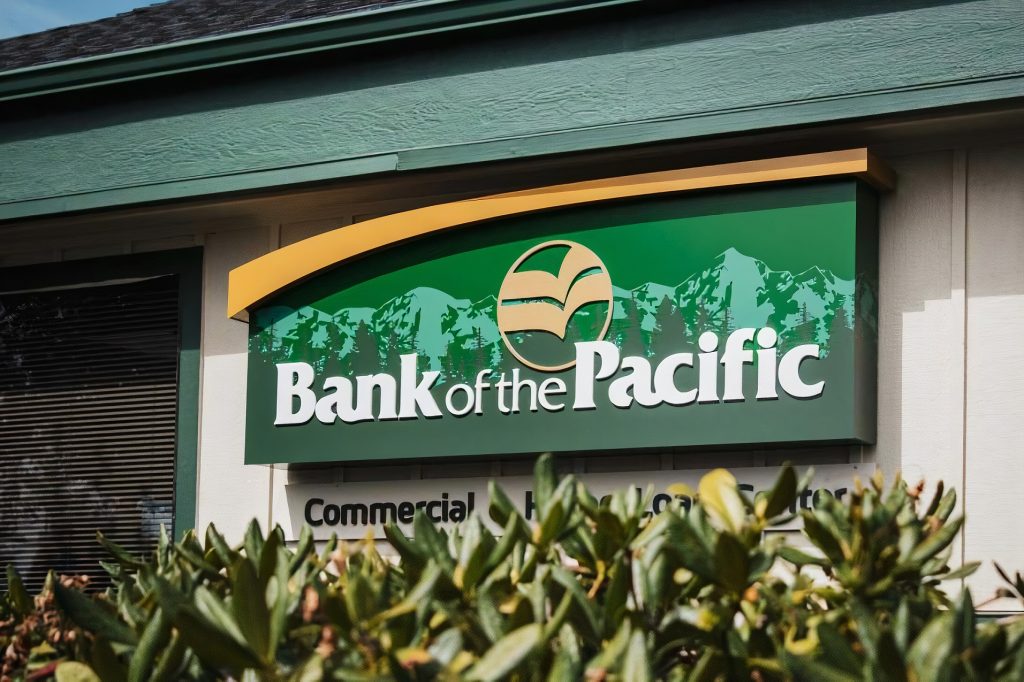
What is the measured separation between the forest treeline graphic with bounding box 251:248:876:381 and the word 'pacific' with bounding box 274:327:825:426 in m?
0.05

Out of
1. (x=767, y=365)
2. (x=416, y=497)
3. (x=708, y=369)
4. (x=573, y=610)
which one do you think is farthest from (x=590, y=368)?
(x=573, y=610)

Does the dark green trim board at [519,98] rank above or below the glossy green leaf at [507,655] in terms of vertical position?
above

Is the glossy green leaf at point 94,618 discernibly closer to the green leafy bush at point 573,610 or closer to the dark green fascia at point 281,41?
the green leafy bush at point 573,610

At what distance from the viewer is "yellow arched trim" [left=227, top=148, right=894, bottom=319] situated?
5.04 m

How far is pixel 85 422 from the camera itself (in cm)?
668

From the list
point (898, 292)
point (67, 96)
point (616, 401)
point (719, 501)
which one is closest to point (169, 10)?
point (67, 96)

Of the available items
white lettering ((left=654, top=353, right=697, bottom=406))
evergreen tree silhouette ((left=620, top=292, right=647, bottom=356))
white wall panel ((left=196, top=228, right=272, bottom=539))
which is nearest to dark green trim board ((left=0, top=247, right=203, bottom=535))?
white wall panel ((left=196, top=228, right=272, bottom=539))

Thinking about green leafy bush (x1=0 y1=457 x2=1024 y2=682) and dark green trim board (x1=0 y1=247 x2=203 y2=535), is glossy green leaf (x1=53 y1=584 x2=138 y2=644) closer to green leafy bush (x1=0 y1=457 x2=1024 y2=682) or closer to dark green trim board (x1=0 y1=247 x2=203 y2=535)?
green leafy bush (x1=0 y1=457 x2=1024 y2=682)

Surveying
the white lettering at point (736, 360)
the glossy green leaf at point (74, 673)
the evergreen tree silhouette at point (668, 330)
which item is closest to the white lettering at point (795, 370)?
the white lettering at point (736, 360)

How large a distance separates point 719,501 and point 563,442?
120 inches

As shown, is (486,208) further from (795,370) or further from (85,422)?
(85,422)

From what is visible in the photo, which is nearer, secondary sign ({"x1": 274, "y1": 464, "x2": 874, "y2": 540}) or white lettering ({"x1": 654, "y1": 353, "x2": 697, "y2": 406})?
white lettering ({"x1": 654, "y1": 353, "x2": 697, "y2": 406})

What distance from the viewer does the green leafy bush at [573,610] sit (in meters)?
1.82

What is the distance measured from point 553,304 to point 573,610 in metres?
3.40
